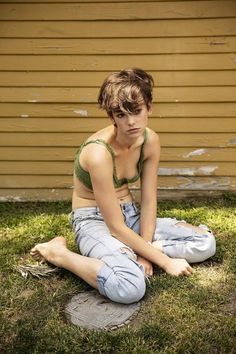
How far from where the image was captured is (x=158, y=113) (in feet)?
14.6

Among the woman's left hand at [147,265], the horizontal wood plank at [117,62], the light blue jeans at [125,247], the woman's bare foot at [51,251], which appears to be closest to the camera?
the light blue jeans at [125,247]

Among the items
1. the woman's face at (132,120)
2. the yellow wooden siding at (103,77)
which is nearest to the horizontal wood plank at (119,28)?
the yellow wooden siding at (103,77)

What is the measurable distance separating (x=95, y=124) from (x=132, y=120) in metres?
1.52

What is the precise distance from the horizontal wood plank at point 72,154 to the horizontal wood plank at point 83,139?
4 centimetres

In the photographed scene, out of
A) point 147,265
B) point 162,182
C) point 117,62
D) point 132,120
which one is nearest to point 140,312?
point 147,265

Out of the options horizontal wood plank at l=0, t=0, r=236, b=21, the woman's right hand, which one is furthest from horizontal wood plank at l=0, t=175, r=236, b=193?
the woman's right hand

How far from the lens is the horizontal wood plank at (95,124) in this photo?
14.7 feet

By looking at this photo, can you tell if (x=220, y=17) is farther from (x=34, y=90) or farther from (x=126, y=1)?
(x=34, y=90)

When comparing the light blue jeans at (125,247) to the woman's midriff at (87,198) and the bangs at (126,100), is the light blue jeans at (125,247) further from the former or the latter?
the bangs at (126,100)

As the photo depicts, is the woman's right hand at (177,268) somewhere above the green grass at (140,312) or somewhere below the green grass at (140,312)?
above

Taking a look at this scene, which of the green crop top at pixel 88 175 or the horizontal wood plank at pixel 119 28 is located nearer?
the green crop top at pixel 88 175

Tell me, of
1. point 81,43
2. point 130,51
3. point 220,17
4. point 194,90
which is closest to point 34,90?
point 81,43

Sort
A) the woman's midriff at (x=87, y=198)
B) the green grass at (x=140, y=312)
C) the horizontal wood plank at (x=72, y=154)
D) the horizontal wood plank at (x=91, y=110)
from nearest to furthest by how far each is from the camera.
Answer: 1. the green grass at (x=140, y=312)
2. the woman's midriff at (x=87, y=198)
3. the horizontal wood plank at (x=91, y=110)
4. the horizontal wood plank at (x=72, y=154)

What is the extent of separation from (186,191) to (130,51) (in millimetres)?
1285
